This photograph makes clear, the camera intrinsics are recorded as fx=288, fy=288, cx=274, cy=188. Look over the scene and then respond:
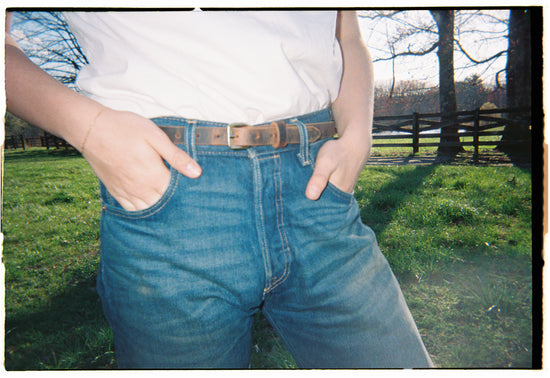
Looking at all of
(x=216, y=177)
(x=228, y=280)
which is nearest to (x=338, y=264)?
(x=228, y=280)

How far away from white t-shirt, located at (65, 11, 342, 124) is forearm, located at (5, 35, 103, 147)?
3.5 inches

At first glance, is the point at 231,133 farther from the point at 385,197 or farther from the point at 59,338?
the point at 385,197

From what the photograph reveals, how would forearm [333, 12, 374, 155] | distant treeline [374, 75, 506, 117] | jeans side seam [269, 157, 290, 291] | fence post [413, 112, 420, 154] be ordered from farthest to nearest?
fence post [413, 112, 420, 154] → distant treeline [374, 75, 506, 117] → forearm [333, 12, 374, 155] → jeans side seam [269, 157, 290, 291]

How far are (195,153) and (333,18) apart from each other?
0.72 metres

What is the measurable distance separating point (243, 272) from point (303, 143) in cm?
47

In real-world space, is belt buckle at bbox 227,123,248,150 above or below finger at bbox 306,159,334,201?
above

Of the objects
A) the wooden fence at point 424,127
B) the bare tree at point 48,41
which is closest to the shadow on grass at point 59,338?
the bare tree at point 48,41

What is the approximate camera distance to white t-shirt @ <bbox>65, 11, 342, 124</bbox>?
884 mm

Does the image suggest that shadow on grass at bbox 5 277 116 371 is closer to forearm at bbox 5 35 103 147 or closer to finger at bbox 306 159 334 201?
forearm at bbox 5 35 103 147

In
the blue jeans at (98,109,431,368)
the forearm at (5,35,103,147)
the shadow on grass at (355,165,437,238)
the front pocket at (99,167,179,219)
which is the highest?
the forearm at (5,35,103,147)

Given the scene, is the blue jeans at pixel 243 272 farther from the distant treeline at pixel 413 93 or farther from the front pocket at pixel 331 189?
the distant treeline at pixel 413 93

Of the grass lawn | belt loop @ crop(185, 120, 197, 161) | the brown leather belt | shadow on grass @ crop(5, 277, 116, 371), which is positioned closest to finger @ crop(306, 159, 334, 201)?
the brown leather belt

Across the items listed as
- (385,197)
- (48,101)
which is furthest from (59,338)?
(385,197)

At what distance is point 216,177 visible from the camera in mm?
888
